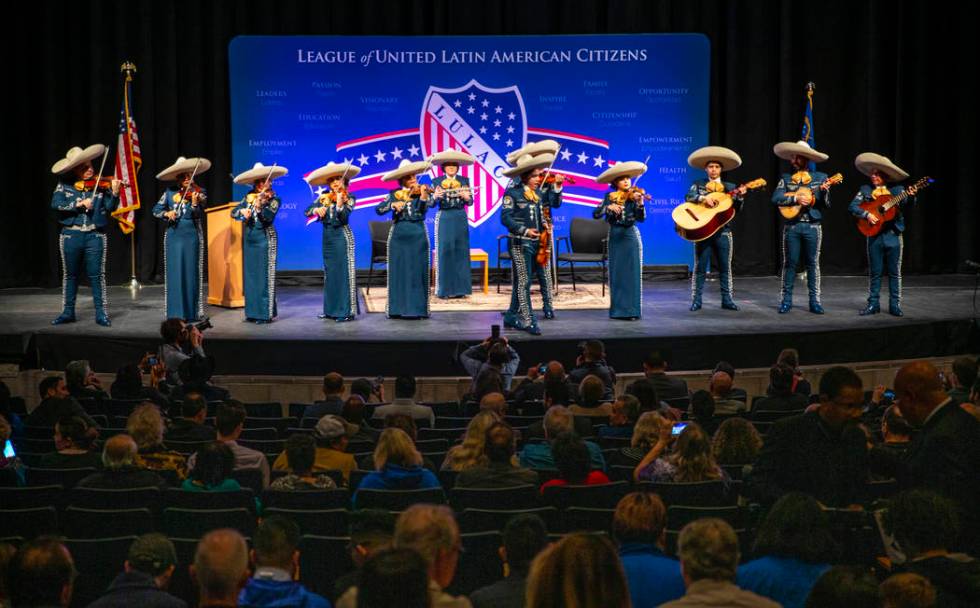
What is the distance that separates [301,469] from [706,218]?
8.22 meters

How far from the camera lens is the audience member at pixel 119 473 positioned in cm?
596

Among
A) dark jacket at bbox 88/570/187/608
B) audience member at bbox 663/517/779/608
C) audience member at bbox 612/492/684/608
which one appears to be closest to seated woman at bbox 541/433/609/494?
audience member at bbox 612/492/684/608

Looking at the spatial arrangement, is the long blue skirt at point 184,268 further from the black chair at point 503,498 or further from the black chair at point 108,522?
the black chair at point 503,498

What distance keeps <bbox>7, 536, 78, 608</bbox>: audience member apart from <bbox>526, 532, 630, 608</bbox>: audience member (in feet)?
5.40

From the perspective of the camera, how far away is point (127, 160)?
15.6 metres

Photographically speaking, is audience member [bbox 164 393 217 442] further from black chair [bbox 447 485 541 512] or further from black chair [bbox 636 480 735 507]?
black chair [bbox 636 480 735 507]

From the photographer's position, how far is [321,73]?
17219 millimetres

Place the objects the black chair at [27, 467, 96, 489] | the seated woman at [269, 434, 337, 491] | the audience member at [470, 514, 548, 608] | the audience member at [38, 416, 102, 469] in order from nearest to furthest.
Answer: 1. the audience member at [470, 514, 548, 608]
2. the seated woman at [269, 434, 337, 491]
3. the black chair at [27, 467, 96, 489]
4. the audience member at [38, 416, 102, 469]

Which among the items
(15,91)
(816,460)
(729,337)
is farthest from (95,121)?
(816,460)

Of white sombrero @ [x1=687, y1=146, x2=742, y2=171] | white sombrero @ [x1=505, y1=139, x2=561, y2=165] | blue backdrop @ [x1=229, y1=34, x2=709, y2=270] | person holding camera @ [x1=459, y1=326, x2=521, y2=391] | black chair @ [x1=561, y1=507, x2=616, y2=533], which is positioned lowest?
black chair @ [x1=561, y1=507, x2=616, y2=533]

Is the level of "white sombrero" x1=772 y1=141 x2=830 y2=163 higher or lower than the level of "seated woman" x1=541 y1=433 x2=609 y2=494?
higher

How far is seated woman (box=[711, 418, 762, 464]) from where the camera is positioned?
6.41 m

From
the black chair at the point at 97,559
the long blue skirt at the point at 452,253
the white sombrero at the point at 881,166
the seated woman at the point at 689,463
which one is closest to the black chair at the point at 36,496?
the black chair at the point at 97,559

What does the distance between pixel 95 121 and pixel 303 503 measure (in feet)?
41.5
